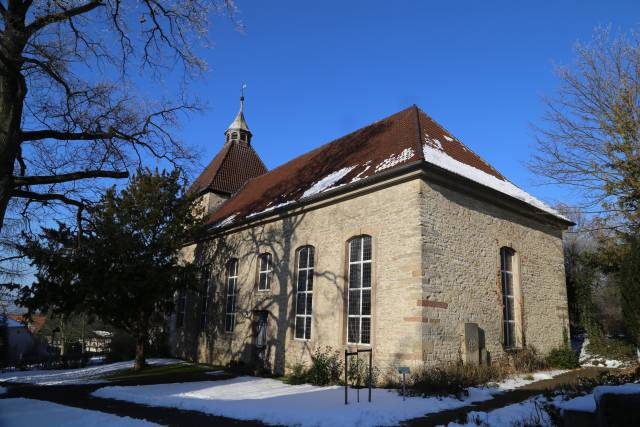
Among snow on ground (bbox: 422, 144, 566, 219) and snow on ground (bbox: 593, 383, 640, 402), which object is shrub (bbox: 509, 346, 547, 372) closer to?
snow on ground (bbox: 422, 144, 566, 219)

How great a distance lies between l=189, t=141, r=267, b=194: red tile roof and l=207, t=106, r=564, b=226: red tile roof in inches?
163

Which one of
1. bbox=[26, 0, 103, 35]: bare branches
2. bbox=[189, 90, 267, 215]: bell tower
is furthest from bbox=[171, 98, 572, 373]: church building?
bbox=[26, 0, 103, 35]: bare branches

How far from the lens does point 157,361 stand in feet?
66.0

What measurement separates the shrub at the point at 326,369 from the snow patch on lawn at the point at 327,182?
4780mm

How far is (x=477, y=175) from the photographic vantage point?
13844 mm

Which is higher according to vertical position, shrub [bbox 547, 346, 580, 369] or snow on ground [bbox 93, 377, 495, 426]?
shrub [bbox 547, 346, 580, 369]

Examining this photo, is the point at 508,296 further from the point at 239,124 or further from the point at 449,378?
the point at 239,124

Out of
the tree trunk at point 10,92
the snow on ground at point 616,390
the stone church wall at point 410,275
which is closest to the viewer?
the snow on ground at point 616,390

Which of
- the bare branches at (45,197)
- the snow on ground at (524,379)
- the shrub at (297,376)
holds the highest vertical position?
the bare branches at (45,197)

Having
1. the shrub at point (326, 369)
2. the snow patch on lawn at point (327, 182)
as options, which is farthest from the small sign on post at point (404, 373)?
the snow patch on lawn at point (327, 182)

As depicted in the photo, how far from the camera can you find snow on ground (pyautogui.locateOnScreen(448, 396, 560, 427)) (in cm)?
665

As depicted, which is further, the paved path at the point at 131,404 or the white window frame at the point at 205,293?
the white window frame at the point at 205,293

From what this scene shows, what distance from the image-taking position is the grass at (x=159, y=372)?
1548 cm

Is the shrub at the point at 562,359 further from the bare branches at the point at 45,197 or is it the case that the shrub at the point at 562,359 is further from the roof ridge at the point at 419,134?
the bare branches at the point at 45,197
